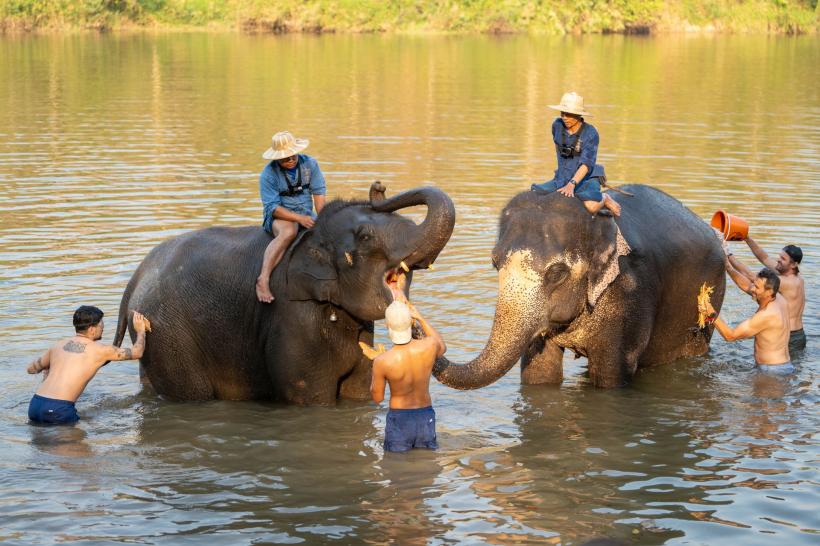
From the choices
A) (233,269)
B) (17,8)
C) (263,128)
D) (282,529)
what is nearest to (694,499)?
(282,529)

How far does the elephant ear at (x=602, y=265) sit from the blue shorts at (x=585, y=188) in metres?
0.27

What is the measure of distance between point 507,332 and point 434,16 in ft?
211

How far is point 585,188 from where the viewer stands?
9367mm

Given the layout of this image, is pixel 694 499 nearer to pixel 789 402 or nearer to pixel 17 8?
pixel 789 402

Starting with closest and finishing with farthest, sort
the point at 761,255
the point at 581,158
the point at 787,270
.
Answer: the point at 581,158 → the point at 787,270 → the point at 761,255

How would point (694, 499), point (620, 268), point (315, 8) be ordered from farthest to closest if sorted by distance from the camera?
point (315, 8)
point (620, 268)
point (694, 499)

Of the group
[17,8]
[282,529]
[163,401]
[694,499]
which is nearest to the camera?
[282,529]

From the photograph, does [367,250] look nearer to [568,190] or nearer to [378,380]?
[378,380]

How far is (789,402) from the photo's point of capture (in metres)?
9.79

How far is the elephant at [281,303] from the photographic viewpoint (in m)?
8.74

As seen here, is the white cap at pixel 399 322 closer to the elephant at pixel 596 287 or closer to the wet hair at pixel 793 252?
the elephant at pixel 596 287

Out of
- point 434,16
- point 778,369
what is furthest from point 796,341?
point 434,16

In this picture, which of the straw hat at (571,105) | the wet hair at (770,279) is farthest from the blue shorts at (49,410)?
the wet hair at (770,279)

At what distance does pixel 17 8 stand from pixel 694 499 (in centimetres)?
6216
